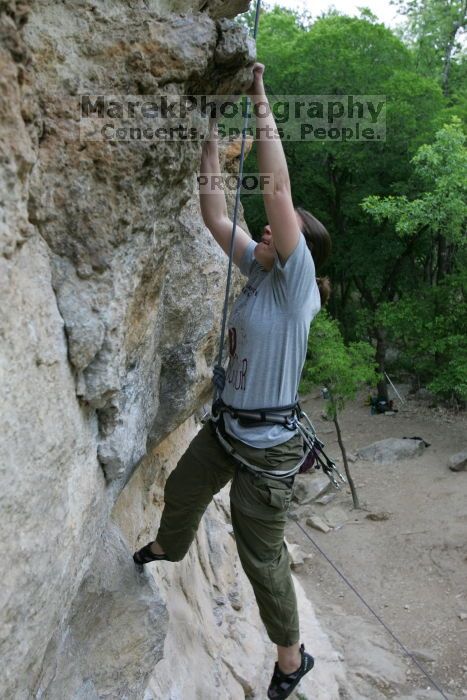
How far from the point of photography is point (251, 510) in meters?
3.22

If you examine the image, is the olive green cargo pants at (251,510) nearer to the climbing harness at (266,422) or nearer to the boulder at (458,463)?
the climbing harness at (266,422)

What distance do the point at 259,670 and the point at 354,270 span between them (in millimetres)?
13844

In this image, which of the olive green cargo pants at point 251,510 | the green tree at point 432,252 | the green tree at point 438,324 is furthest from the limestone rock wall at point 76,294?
the green tree at point 438,324

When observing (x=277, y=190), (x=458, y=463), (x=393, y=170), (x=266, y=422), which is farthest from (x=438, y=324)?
(x=277, y=190)

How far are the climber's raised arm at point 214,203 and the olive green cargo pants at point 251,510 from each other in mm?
974

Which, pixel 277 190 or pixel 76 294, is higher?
pixel 277 190

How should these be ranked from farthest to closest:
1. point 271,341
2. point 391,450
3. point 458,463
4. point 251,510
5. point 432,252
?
point 432,252 < point 391,450 < point 458,463 < point 251,510 < point 271,341

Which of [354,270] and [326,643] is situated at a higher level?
[354,270]

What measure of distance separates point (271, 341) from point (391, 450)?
36.3 ft

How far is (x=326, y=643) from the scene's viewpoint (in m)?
6.63

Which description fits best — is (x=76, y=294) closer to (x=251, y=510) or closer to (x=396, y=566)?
(x=251, y=510)

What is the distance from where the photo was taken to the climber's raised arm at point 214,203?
339cm

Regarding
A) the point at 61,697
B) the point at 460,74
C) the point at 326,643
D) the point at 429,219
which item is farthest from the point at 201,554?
the point at 460,74

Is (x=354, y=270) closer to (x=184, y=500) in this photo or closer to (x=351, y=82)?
(x=351, y=82)
